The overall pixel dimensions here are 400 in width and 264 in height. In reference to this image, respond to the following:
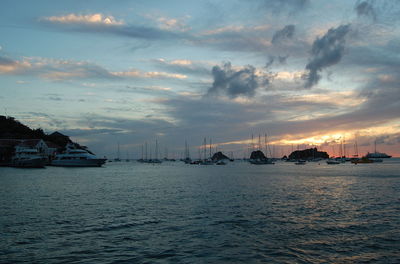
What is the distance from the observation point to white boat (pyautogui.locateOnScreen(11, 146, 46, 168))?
4525 inches

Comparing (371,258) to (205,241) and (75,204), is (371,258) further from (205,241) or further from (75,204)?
(75,204)

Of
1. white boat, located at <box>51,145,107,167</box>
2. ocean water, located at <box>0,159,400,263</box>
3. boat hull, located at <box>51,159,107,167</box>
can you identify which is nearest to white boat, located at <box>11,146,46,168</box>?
boat hull, located at <box>51,159,107,167</box>

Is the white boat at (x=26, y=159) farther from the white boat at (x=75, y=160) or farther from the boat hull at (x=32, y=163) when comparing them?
the white boat at (x=75, y=160)

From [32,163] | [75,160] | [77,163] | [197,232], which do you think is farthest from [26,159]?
[197,232]

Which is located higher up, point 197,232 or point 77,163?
point 77,163

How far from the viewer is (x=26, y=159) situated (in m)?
118

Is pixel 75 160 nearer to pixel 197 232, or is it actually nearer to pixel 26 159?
pixel 26 159

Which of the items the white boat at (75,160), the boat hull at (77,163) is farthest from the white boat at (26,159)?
the white boat at (75,160)

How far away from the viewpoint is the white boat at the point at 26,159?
115 m

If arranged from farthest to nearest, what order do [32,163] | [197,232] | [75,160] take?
1. [75,160]
2. [32,163]
3. [197,232]

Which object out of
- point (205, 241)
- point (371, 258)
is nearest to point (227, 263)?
point (205, 241)

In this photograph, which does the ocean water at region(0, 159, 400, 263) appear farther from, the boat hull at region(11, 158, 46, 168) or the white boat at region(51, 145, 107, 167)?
the white boat at region(51, 145, 107, 167)

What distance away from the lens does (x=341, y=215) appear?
28484 mm

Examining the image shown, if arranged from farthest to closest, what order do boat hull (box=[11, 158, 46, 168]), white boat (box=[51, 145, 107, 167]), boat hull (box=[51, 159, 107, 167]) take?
white boat (box=[51, 145, 107, 167]) → boat hull (box=[51, 159, 107, 167]) → boat hull (box=[11, 158, 46, 168])
